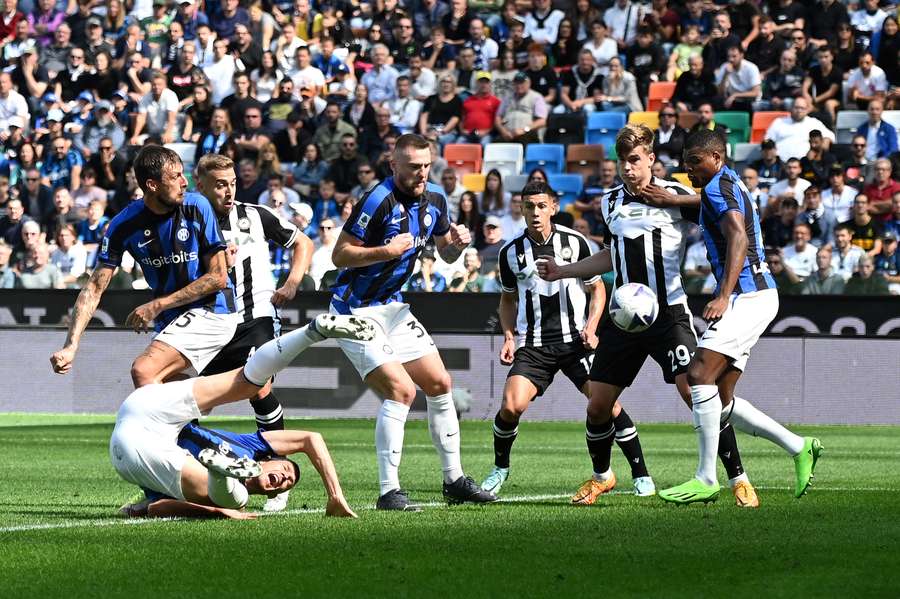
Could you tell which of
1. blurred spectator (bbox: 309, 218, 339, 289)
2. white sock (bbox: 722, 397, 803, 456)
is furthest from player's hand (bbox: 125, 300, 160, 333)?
blurred spectator (bbox: 309, 218, 339, 289)

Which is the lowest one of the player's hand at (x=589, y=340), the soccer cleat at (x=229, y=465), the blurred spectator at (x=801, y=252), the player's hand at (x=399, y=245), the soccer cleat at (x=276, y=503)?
the blurred spectator at (x=801, y=252)

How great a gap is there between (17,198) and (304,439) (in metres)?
16.9

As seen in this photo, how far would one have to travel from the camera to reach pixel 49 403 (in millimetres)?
19328

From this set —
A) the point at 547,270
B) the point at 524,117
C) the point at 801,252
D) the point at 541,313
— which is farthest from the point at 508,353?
the point at 524,117

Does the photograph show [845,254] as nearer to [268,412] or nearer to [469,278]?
[469,278]

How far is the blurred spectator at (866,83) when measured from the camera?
70.3ft

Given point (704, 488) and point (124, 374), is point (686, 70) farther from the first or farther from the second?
point (704, 488)

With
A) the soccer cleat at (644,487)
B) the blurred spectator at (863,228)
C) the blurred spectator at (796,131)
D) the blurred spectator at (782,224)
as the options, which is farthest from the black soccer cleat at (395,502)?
the blurred spectator at (796,131)

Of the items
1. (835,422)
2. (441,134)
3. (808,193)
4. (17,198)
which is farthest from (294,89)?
(835,422)

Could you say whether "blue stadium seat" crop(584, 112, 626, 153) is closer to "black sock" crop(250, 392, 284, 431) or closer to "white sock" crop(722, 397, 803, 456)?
"black sock" crop(250, 392, 284, 431)

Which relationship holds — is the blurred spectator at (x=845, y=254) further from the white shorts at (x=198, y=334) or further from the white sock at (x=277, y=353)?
the white sock at (x=277, y=353)

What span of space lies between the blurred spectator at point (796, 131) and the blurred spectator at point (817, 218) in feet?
4.82

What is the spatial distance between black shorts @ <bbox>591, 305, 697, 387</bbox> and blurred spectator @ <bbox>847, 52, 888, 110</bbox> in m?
13.3

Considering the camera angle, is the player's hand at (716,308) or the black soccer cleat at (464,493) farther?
the black soccer cleat at (464,493)
